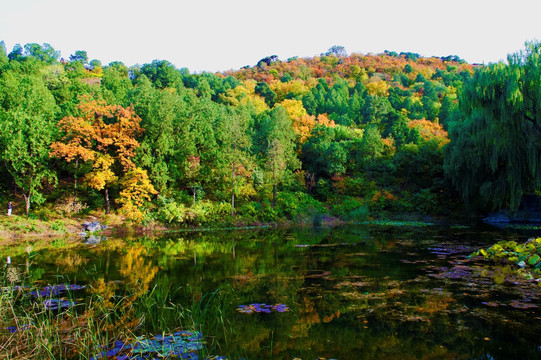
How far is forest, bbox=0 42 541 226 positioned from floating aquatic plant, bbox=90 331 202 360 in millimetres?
19408

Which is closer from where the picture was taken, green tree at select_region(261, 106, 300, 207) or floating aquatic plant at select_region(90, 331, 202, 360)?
floating aquatic plant at select_region(90, 331, 202, 360)

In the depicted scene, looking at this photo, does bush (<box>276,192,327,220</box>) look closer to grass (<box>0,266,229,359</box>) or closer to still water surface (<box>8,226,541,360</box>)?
still water surface (<box>8,226,541,360</box>)

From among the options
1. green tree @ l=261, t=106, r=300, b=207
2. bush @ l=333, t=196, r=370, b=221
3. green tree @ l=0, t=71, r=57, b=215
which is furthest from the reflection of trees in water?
bush @ l=333, t=196, r=370, b=221

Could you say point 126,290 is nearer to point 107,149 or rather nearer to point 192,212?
point 192,212

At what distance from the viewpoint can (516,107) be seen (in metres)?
18.1

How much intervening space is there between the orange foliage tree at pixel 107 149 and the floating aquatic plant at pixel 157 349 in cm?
1974

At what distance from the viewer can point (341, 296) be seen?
712cm

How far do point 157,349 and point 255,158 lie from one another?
1068 inches

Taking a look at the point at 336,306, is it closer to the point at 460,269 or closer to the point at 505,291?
the point at 505,291

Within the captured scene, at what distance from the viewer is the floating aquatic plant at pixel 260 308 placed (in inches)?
241

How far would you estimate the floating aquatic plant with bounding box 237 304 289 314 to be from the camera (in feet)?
20.1

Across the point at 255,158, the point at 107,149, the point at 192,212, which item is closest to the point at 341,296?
the point at 192,212

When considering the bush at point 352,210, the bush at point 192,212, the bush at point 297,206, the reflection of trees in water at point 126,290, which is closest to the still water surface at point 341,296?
the reflection of trees in water at point 126,290

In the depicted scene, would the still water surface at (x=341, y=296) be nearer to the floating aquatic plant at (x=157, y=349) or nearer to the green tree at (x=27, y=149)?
the floating aquatic plant at (x=157, y=349)
